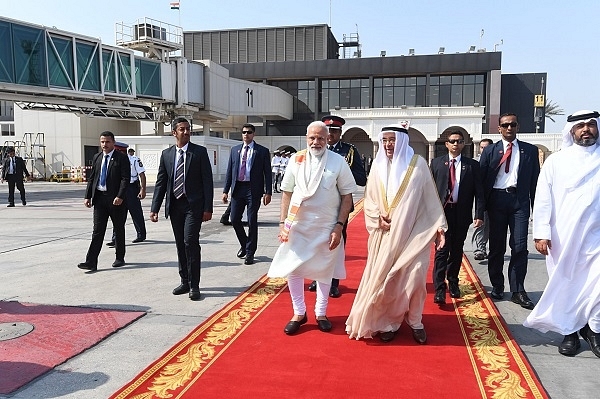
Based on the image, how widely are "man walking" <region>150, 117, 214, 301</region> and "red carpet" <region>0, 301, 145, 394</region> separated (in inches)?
32.4

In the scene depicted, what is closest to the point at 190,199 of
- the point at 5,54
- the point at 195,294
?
the point at 195,294

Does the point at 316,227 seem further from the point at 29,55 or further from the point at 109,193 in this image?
the point at 29,55

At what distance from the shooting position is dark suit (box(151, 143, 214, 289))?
4.95 m

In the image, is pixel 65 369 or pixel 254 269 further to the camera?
pixel 254 269

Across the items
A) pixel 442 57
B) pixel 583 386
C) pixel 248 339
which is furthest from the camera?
pixel 442 57

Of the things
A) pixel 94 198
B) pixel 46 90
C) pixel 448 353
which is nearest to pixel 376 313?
pixel 448 353

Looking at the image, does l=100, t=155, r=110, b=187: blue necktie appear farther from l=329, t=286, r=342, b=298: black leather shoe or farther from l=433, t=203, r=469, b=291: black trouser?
l=433, t=203, r=469, b=291: black trouser

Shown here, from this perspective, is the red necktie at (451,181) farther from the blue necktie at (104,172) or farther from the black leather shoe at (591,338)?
the blue necktie at (104,172)

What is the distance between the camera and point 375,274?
3703 millimetres

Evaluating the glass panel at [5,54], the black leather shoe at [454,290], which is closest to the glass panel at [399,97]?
the glass panel at [5,54]

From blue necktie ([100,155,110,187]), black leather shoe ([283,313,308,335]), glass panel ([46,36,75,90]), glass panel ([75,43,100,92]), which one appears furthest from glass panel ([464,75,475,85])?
black leather shoe ([283,313,308,335])

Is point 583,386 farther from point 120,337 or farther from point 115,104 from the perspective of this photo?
point 115,104

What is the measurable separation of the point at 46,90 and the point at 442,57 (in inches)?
1144

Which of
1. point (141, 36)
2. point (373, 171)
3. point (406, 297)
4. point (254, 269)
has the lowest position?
point (254, 269)
